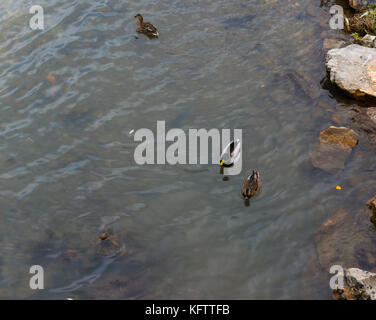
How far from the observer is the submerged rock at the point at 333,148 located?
8453mm

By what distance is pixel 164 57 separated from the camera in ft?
38.7

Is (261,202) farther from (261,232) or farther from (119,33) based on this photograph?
(119,33)

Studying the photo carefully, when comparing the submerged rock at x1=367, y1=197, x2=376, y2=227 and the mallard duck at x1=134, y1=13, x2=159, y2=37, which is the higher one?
the mallard duck at x1=134, y1=13, x2=159, y2=37

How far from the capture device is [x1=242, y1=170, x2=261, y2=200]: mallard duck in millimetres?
7793

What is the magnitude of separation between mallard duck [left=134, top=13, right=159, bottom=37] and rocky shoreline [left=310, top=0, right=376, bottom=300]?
5325mm

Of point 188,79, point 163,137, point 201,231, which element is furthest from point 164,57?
point 201,231

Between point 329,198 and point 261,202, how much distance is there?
1.39 meters
